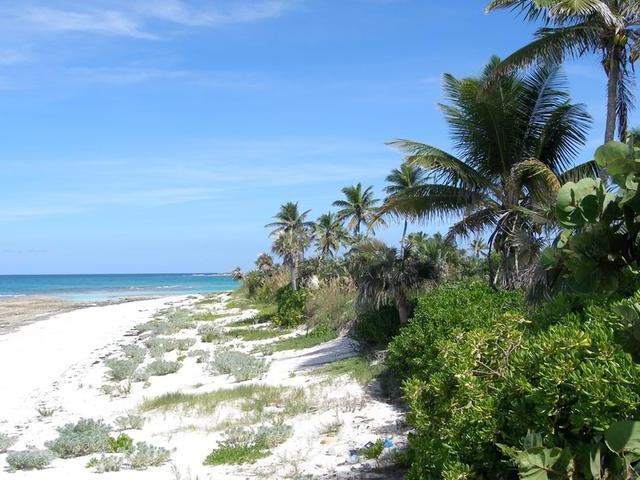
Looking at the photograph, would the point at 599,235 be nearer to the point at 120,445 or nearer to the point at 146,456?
the point at 146,456

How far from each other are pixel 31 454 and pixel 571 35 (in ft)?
40.1

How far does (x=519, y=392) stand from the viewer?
357 centimetres

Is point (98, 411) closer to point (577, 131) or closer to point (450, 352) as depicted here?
point (450, 352)

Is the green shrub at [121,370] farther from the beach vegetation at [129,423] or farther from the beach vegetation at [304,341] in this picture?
the beach vegetation at [129,423]

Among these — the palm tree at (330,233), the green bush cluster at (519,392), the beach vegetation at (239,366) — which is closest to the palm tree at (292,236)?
the palm tree at (330,233)

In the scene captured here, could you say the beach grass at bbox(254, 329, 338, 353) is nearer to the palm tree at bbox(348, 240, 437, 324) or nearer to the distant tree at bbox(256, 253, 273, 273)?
the palm tree at bbox(348, 240, 437, 324)

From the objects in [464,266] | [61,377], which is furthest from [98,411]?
[464,266]

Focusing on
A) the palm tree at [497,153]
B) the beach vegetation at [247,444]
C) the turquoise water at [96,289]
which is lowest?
the turquoise water at [96,289]

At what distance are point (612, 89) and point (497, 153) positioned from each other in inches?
132

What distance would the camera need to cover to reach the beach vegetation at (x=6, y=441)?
377 inches

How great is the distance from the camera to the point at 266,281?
1779 inches

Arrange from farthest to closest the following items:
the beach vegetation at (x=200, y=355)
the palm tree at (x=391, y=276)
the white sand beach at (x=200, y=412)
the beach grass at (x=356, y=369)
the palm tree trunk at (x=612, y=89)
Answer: the beach vegetation at (x=200, y=355) < the palm tree at (x=391, y=276) < the palm tree trunk at (x=612, y=89) < the beach grass at (x=356, y=369) < the white sand beach at (x=200, y=412)

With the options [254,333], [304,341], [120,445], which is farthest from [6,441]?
[254,333]

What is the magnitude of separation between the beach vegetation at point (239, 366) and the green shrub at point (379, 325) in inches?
104
